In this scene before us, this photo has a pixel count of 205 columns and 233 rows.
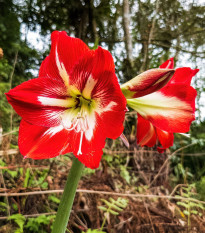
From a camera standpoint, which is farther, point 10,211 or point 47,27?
point 47,27

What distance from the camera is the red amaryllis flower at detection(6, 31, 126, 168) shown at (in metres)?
0.39

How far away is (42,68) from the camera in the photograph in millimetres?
446

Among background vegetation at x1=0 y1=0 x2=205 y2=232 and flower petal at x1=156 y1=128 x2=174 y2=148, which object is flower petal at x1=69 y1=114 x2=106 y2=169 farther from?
background vegetation at x1=0 y1=0 x2=205 y2=232

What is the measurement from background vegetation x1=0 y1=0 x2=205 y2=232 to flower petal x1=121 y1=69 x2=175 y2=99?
492 mm

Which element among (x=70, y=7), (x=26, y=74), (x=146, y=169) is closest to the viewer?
(x=146, y=169)

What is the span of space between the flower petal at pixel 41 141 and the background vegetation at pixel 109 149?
33 cm

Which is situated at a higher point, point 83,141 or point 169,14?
point 169,14

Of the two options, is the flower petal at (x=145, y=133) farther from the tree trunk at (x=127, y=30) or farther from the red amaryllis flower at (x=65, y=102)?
the tree trunk at (x=127, y=30)

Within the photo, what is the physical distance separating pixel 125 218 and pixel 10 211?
51cm

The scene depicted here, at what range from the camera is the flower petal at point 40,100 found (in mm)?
395

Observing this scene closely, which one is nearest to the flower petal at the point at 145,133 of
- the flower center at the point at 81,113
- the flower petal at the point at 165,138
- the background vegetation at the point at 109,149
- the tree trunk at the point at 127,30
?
the flower petal at the point at 165,138

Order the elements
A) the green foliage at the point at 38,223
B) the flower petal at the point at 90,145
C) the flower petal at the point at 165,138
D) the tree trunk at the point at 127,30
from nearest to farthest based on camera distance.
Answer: the flower petal at the point at 90,145 → the flower petal at the point at 165,138 → the green foliage at the point at 38,223 → the tree trunk at the point at 127,30

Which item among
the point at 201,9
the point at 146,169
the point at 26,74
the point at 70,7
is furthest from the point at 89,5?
the point at 146,169

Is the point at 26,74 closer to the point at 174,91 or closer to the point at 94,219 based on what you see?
the point at 94,219
